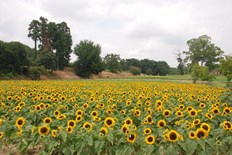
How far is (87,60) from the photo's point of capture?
69.8 m

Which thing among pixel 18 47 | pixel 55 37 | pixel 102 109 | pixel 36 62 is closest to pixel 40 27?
pixel 55 37

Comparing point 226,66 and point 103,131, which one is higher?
point 226,66

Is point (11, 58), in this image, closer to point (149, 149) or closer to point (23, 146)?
point (23, 146)

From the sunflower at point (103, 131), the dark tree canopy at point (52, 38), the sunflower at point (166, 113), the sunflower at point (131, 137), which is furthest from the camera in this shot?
the dark tree canopy at point (52, 38)

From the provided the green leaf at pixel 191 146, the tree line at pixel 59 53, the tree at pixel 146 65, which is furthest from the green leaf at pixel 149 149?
the tree at pixel 146 65

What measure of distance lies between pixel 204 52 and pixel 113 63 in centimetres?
2964

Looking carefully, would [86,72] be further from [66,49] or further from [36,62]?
[36,62]

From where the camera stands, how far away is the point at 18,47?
5019 centimetres

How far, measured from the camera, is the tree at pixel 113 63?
91688 mm

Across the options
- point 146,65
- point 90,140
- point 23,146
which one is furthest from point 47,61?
point 146,65

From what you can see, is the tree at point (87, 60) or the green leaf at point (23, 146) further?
the tree at point (87, 60)

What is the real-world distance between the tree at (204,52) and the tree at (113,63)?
76.1 ft

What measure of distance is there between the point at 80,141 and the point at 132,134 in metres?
0.81

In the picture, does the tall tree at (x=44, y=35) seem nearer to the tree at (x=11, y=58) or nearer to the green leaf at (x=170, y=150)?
the tree at (x=11, y=58)
